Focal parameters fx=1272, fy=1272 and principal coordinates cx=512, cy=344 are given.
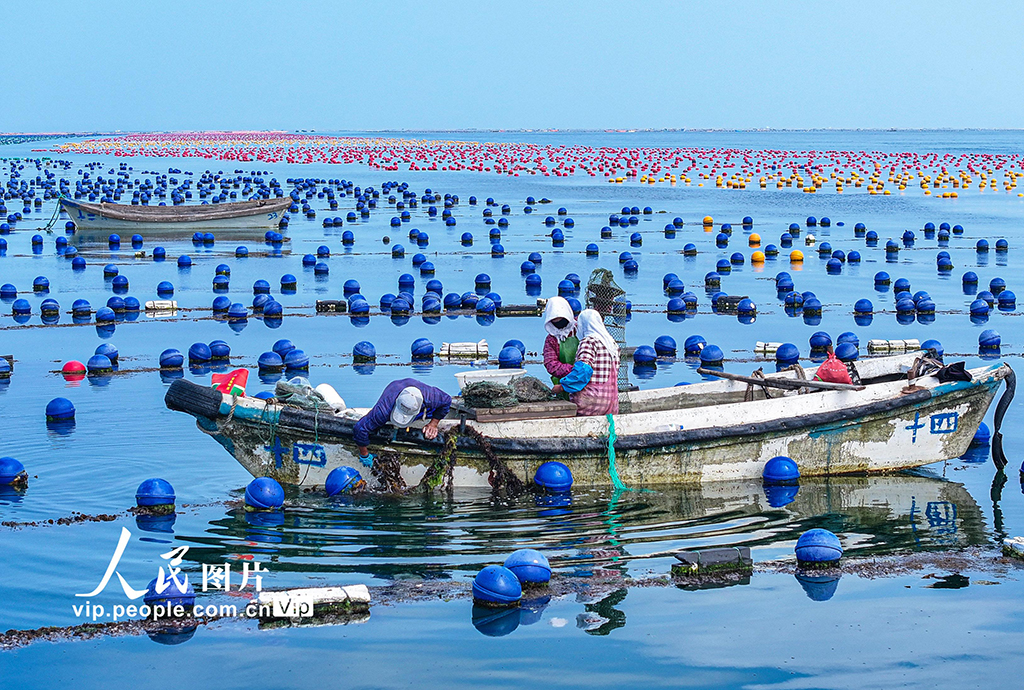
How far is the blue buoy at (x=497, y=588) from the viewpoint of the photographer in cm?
953

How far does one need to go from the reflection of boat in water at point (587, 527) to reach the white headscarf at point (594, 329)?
1537mm

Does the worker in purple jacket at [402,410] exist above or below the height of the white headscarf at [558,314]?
below

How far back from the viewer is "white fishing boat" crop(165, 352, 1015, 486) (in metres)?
12.9

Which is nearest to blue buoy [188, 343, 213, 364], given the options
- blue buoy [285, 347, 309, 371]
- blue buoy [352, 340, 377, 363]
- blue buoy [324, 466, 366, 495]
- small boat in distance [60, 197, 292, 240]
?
blue buoy [285, 347, 309, 371]

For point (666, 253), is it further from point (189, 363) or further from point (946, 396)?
point (946, 396)

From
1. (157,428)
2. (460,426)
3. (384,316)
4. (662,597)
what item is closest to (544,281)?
(384,316)

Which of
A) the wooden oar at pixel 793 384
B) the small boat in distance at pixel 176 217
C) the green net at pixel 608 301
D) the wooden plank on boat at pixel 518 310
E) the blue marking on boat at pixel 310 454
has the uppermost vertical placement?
the small boat in distance at pixel 176 217

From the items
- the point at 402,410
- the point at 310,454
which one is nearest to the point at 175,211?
the point at 310,454

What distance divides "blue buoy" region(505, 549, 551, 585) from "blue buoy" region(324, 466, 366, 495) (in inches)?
124

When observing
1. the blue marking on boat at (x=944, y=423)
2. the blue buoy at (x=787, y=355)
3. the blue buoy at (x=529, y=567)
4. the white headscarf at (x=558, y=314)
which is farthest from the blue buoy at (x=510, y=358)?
the blue buoy at (x=529, y=567)

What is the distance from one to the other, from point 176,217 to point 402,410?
31.4 metres

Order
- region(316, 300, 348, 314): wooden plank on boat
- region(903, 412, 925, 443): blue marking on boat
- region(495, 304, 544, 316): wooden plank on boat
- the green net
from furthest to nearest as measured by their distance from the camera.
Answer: region(316, 300, 348, 314): wooden plank on boat → region(495, 304, 544, 316): wooden plank on boat → region(903, 412, 925, 443): blue marking on boat → the green net

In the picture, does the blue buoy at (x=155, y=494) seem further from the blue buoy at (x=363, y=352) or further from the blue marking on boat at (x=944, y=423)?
the blue buoy at (x=363, y=352)

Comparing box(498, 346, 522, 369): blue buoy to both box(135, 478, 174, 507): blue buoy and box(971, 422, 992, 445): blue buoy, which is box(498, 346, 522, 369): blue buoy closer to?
box(971, 422, 992, 445): blue buoy
